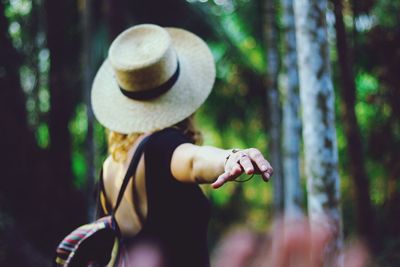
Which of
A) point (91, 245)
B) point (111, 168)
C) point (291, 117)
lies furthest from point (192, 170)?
point (291, 117)

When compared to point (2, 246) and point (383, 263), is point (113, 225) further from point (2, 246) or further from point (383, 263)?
point (383, 263)

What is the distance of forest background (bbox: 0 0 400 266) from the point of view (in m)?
6.36

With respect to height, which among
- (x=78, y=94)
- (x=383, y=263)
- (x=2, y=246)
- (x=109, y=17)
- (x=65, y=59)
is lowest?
(x=383, y=263)

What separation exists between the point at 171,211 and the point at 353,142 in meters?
5.20

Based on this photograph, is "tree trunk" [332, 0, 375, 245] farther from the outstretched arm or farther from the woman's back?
the outstretched arm

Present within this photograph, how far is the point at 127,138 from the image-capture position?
1.96 meters

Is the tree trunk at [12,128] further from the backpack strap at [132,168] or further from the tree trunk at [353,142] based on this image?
the backpack strap at [132,168]

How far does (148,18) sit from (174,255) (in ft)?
24.9

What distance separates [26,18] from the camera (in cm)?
923

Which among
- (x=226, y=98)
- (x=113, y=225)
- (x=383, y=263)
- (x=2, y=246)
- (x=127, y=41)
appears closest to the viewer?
(x=113, y=225)

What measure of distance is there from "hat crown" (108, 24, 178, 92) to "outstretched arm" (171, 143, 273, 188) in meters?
0.46

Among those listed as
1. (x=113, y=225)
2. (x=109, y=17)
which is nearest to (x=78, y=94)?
(x=109, y=17)

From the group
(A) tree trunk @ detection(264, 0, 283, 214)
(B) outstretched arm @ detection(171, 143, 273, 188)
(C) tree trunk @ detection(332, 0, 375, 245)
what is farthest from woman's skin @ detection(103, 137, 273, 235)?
(A) tree trunk @ detection(264, 0, 283, 214)

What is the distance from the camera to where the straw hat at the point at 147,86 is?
6.29ft
